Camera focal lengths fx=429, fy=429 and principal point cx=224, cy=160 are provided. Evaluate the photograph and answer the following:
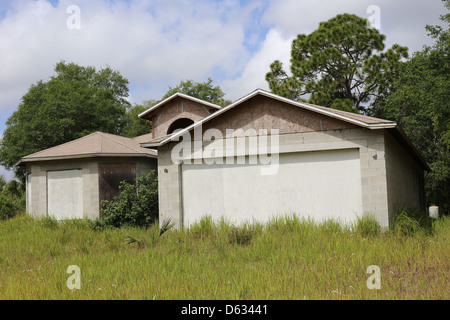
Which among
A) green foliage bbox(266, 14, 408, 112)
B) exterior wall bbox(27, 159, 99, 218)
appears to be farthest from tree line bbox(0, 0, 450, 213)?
exterior wall bbox(27, 159, 99, 218)

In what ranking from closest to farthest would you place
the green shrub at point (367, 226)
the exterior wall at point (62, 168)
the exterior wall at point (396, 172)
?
the green shrub at point (367, 226) → the exterior wall at point (396, 172) → the exterior wall at point (62, 168)

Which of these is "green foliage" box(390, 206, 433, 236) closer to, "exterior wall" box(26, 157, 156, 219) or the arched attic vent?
"exterior wall" box(26, 157, 156, 219)

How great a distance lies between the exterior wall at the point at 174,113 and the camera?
2390cm

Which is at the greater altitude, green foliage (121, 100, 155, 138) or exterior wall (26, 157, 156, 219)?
green foliage (121, 100, 155, 138)

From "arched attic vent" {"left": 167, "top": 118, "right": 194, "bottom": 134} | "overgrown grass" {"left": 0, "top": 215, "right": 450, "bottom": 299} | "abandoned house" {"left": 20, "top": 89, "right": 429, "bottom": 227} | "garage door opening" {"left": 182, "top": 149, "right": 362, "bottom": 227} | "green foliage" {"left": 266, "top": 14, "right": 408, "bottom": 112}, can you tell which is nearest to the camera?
"overgrown grass" {"left": 0, "top": 215, "right": 450, "bottom": 299}

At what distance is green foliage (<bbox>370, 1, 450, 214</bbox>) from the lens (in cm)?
2277

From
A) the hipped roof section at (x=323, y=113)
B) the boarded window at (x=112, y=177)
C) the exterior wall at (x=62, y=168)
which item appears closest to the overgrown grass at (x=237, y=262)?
the hipped roof section at (x=323, y=113)

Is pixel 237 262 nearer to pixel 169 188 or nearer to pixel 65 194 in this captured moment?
pixel 169 188

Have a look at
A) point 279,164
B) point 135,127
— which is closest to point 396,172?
point 279,164

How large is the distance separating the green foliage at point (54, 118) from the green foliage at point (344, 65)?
1669cm

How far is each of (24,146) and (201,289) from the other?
3162 centimetres

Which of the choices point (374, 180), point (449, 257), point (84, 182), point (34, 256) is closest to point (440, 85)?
point (374, 180)

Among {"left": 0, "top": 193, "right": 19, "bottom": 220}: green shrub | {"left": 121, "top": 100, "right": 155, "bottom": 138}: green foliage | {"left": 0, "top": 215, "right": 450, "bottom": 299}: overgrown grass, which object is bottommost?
{"left": 0, "top": 215, "right": 450, "bottom": 299}: overgrown grass

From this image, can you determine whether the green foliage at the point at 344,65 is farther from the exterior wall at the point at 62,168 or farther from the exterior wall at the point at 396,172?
the exterior wall at the point at 62,168
